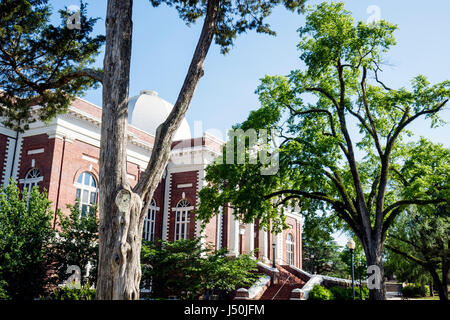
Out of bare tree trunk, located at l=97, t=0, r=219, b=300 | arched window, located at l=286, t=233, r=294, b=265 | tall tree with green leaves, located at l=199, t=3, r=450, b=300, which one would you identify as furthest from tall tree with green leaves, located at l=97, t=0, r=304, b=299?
arched window, located at l=286, t=233, r=294, b=265

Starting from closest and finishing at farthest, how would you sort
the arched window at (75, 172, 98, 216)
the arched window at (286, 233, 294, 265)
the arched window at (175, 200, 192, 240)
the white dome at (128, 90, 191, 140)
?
the arched window at (75, 172, 98, 216) < the arched window at (175, 200, 192, 240) < the white dome at (128, 90, 191, 140) < the arched window at (286, 233, 294, 265)

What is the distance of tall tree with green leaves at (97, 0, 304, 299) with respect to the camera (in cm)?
751

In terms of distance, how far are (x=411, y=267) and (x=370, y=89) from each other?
1829 cm

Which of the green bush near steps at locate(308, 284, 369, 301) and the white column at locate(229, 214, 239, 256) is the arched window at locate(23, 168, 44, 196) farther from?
the green bush near steps at locate(308, 284, 369, 301)

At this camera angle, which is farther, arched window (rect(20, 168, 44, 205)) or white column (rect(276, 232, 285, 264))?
white column (rect(276, 232, 285, 264))

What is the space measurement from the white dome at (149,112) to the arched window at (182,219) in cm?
642

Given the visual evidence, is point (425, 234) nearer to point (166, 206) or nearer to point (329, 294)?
point (329, 294)

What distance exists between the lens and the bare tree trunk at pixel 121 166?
750 centimetres

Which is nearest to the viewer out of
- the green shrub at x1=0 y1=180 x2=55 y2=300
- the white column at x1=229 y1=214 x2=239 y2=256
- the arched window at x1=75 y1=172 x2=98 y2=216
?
the green shrub at x1=0 y1=180 x2=55 y2=300

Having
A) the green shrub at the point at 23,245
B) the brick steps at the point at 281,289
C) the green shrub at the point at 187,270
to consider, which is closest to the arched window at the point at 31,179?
the green shrub at the point at 23,245

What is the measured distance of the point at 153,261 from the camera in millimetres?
22422

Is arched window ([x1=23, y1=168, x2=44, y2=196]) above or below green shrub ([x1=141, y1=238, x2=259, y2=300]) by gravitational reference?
above

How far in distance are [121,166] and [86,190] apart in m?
17.2
